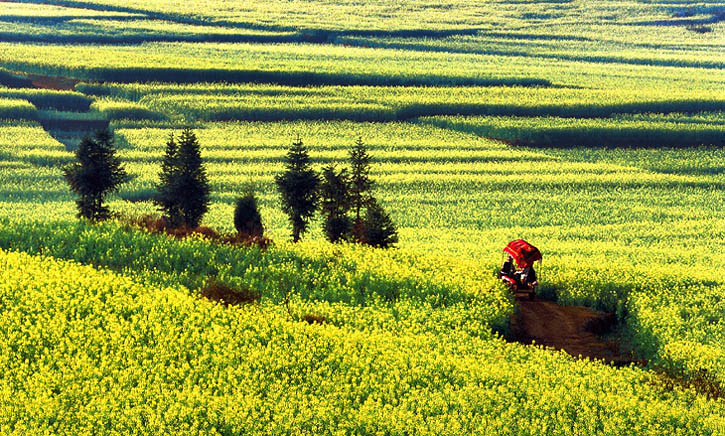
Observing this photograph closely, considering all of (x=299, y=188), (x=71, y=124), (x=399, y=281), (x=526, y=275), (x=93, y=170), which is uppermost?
(x=93, y=170)

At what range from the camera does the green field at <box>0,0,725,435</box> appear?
25.2 m

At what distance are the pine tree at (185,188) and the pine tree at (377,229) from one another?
8.95 m

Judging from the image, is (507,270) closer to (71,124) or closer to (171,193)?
(171,193)

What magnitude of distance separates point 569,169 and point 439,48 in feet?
290

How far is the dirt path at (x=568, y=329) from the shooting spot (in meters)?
33.8

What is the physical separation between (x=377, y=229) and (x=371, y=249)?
14.6ft

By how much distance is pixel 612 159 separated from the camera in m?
88.1

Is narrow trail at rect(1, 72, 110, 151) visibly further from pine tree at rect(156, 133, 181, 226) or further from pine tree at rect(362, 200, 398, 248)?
pine tree at rect(362, 200, 398, 248)

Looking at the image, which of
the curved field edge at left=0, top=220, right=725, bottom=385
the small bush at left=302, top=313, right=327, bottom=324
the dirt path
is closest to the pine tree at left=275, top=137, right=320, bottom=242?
the curved field edge at left=0, top=220, right=725, bottom=385

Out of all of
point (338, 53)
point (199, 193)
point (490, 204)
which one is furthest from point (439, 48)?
point (199, 193)

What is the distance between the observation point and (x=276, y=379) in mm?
26094

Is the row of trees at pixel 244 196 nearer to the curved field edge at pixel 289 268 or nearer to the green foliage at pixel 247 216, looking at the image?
the green foliage at pixel 247 216

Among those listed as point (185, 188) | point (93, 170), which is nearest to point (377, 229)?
point (185, 188)

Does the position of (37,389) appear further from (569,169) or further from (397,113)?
(397,113)
